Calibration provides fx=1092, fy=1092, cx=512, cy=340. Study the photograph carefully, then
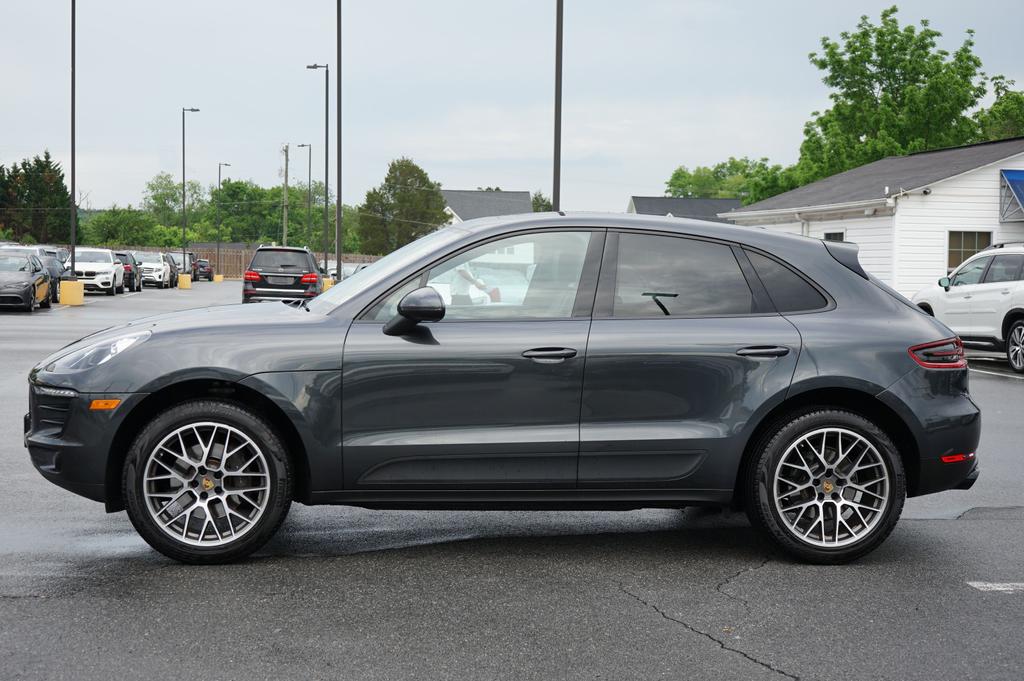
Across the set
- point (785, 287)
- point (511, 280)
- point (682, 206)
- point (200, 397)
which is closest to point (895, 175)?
point (785, 287)

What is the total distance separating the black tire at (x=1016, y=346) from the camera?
631 inches

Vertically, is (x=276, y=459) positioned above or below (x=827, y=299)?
below

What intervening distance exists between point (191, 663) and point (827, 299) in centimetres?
349

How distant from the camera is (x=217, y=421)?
201 inches

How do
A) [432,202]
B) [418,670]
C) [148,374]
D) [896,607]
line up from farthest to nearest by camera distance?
[432,202]
[148,374]
[896,607]
[418,670]

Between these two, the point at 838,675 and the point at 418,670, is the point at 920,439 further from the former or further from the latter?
the point at 418,670

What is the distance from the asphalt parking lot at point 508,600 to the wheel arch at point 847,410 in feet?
1.53

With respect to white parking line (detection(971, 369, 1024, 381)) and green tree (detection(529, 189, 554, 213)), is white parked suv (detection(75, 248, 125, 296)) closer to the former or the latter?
white parking line (detection(971, 369, 1024, 381))

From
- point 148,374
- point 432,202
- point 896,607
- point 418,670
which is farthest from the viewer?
point 432,202

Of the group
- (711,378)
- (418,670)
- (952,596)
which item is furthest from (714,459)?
(418,670)

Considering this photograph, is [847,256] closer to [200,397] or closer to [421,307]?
[421,307]

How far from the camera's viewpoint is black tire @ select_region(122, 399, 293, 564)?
16.7 ft

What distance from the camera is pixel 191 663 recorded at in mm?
3941

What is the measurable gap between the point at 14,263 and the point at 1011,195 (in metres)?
25.6
